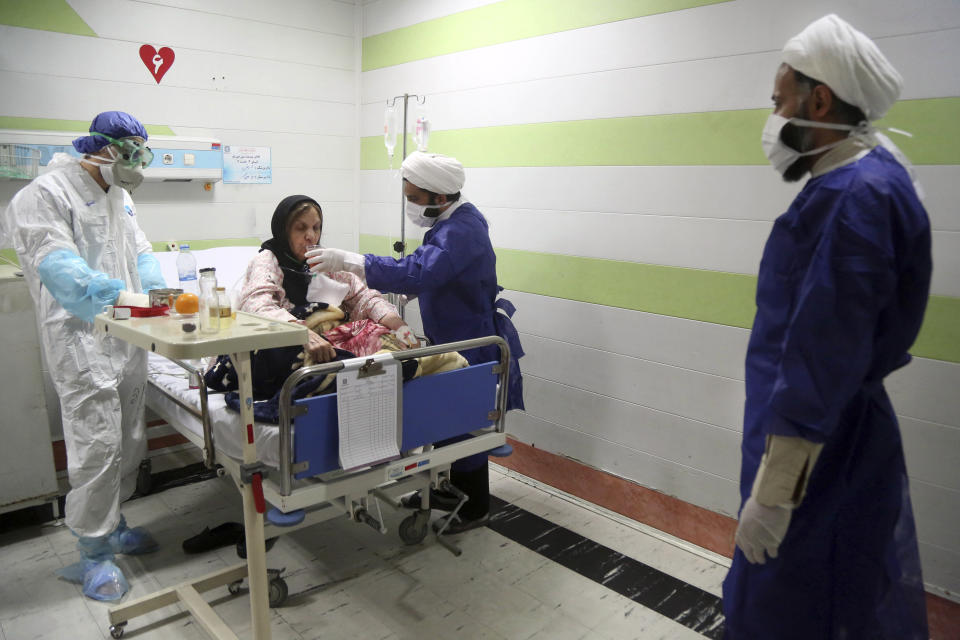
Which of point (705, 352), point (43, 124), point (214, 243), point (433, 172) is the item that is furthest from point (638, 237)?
point (43, 124)

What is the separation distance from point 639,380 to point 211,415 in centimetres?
197

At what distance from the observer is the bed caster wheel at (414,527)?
297 centimetres

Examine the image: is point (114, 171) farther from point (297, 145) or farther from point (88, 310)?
point (297, 145)

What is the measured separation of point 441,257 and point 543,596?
1500 millimetres

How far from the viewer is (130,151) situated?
2.64m

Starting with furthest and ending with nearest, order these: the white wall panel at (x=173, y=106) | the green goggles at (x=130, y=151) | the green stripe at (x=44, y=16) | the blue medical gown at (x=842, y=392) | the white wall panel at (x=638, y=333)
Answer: the white wall panel at (x=173, y=106)
the green stripe at (x=44, y=16)
the white wall panel at (x=638, y=333)
the green goggles at (x=130, y=151)
the blue medical gown at (x=842, y=392)

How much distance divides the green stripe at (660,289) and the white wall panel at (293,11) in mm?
2163

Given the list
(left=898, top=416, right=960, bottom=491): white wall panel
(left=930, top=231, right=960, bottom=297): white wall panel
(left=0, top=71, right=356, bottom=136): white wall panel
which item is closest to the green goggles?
(left=0, top=71, right=356, bottom=136): white wall panel

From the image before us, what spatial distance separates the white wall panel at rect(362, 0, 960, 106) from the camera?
7.65 ft

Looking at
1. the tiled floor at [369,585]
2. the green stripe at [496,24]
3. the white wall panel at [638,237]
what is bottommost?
the tiled floor at [369,585]

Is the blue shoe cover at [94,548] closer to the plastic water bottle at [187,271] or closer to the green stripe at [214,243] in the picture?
the plastic water bottle at [187,271]

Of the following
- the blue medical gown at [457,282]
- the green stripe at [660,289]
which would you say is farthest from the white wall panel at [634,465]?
the green stripe at [660,289]

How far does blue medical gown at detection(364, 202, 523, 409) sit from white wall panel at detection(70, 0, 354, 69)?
7.32ft

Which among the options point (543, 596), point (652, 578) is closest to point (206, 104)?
point (543, 596)
